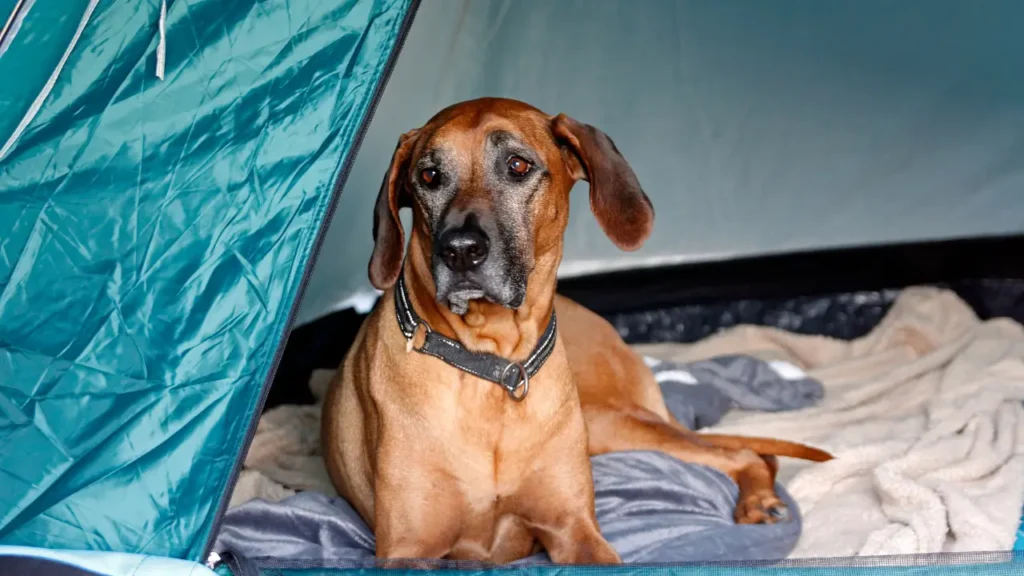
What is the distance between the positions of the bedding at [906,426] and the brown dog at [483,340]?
2.57 ft

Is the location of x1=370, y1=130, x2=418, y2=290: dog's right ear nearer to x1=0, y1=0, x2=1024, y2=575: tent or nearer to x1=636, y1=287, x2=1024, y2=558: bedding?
x1=0, y1=0, x2=1024, y2=575: tent

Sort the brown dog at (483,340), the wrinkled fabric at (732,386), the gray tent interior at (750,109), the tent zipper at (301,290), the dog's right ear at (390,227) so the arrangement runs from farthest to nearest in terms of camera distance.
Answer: the gray tent interior at (750,109) → the wrinkled fabric at (732,386) → the dog's right ear at (390,227) → the brown dog at (483,340) → the tent zipper at (301,290)

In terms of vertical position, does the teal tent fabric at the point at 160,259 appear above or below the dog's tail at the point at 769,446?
above

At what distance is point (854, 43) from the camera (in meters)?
4.25

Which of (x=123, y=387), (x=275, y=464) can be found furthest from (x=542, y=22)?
(x=123, y=387)

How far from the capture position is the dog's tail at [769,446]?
11.0 feet

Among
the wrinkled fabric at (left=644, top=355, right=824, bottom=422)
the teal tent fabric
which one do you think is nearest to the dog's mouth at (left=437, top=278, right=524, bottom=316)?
the teal tent fabric

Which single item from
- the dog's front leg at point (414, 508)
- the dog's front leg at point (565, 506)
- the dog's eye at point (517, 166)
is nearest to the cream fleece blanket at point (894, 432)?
the dog's front leg at point (565, 506)

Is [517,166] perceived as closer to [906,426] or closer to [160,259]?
[160,259]

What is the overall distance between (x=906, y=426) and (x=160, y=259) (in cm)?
252

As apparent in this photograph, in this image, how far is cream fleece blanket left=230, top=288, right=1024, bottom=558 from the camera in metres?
2.96

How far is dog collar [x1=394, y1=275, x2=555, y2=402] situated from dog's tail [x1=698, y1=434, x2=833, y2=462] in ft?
3.21

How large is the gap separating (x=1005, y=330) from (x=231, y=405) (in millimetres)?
3127

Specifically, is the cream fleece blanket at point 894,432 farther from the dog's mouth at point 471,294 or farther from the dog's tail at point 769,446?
the dog's mouth at point 471,294
